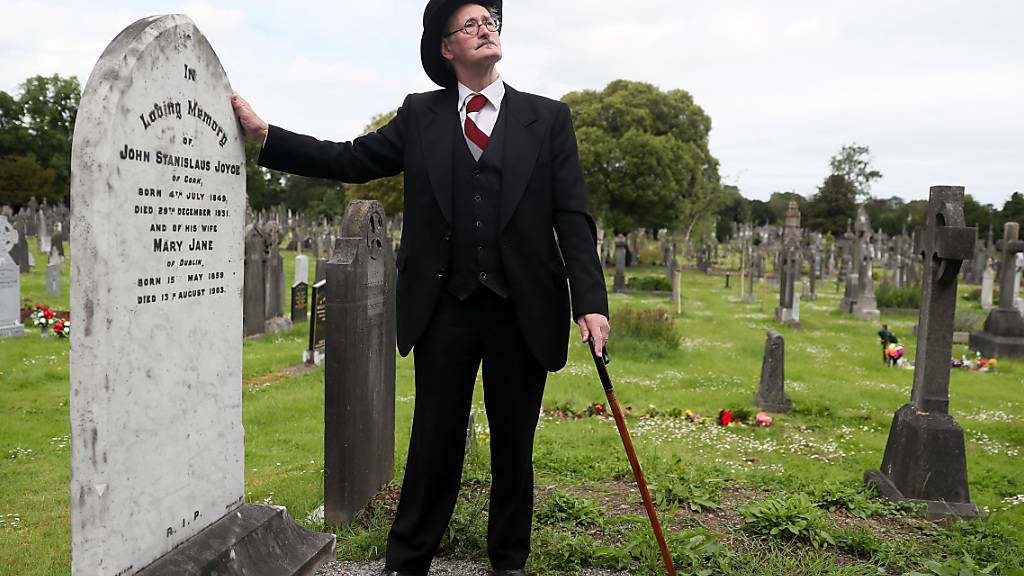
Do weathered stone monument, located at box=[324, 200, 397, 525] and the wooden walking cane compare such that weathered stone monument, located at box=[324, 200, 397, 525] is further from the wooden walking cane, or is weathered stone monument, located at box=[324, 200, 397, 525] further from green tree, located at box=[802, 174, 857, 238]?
green tree, located at box=[802, 174, 857, 238]

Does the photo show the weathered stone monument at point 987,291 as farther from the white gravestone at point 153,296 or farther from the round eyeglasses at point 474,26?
the white gravestone at point 153,296

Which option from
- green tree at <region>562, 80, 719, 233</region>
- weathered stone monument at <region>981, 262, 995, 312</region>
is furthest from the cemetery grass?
green tree at <region>562, 80, 719, 233</region>

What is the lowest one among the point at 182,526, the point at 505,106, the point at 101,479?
the point at 182,526

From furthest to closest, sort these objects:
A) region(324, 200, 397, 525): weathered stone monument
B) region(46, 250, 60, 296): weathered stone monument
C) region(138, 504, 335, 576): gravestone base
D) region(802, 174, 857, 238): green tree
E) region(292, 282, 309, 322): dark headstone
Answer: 1. region(802, 174, 857, 238): green tree
2. region(46, 250, 60, 296): weathered stone monument
3. region(292, 282, 309, 322): dark headstone
4. region(324, 200, 397, 525): weathered stone monument
5. region(138, 504, 335, 576): gravestone base

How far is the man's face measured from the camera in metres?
2.86

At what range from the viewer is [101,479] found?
226cm

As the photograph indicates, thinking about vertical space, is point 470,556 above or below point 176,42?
below

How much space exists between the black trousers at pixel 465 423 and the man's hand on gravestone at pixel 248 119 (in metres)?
0.96

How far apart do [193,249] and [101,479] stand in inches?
32.1

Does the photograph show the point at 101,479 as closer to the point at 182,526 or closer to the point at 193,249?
the point at 182,526

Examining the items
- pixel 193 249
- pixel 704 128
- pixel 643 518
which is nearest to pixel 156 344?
pixel 193 249

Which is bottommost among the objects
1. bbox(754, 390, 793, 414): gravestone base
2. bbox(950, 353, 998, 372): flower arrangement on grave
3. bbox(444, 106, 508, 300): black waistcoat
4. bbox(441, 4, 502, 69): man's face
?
bbox(754, 390, 793, 414): gravestone base

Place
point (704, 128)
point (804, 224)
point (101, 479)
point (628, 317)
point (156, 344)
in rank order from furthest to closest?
point (804, 224) < point (704, 128) < point (628, 317) < point (156, 344) < point (101, 479)

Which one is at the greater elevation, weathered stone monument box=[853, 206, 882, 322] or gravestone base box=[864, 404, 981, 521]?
weathered stone monument box=[853, 206, 882, 322]
